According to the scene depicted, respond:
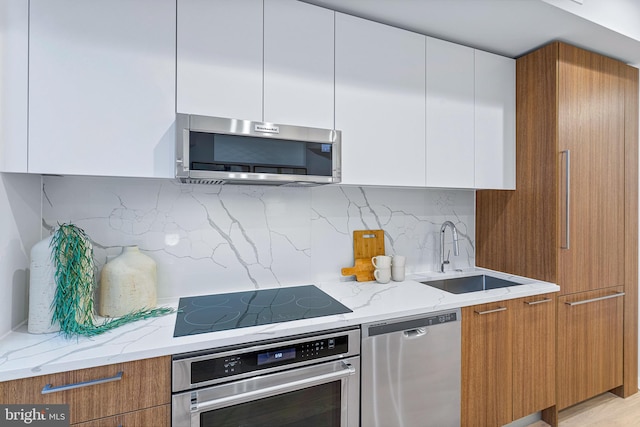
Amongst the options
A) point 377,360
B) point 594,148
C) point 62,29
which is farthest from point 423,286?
point 62,29

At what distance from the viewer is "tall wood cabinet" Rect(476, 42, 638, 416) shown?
6.66 feet

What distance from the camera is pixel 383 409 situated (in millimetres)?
1531

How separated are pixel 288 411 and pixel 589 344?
2.03 meters

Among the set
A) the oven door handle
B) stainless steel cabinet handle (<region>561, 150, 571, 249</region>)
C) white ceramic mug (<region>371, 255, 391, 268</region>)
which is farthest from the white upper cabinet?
stainless steel cabinet handle (<region>561, 150, 571, 249</region>)

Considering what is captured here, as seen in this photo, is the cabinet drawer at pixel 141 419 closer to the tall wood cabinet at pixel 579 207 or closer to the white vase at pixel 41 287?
the white vase at pixel 41 287

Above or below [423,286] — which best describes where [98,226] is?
above

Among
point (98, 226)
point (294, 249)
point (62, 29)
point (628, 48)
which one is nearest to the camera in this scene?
point (62, 29)

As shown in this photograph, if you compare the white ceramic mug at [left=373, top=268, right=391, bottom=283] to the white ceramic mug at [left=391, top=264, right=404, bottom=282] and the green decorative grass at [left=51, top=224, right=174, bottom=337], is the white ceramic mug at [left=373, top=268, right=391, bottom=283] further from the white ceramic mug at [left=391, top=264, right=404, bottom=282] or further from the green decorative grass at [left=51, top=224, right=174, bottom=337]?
the green decorative grass at [left=51, top=224, right=174, bottom=337]

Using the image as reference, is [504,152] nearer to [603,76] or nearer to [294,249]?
[603,76]

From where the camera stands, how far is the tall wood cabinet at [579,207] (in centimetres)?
203

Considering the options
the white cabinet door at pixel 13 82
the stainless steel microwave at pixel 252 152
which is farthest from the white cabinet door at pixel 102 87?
the stainless steel microwave at pixel 252 152

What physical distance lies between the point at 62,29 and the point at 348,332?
164 cm


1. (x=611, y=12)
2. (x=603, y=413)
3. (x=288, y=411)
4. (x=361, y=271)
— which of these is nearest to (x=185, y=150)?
(x=288, y=411)

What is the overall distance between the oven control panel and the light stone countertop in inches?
1.9
